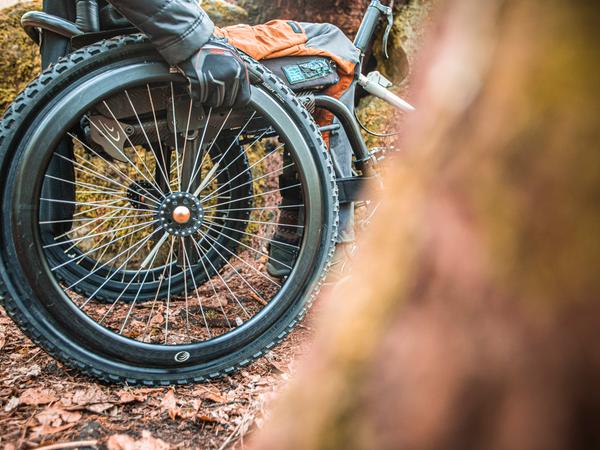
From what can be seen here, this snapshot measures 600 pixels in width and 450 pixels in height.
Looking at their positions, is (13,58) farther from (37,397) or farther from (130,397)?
(130,397)

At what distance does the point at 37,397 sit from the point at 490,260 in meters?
1.36

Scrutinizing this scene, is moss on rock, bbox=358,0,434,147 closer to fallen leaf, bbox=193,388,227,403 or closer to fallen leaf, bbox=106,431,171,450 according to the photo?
fallen leaf, bbox=193,388,227,403

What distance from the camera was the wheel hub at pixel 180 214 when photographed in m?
1.42

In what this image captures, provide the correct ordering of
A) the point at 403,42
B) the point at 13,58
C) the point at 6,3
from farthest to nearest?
the point at 403,42 < the point at 6,3 < the point at 13,58

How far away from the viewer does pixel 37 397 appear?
127 centimetres

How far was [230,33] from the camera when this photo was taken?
1694 mm

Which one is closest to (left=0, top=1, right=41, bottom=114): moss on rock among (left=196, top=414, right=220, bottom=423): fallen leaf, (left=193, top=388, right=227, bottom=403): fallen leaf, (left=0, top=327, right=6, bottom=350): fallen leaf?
(left=0, top=327, right=6, bottom=350): fallen leaf

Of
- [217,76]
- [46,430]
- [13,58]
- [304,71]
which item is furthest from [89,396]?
[13,58]

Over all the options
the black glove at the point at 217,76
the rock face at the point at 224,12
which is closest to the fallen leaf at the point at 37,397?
the black glove at the point at 217,76

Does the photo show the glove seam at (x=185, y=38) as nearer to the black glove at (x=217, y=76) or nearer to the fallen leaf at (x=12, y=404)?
the black glove at (x=217, y=76)

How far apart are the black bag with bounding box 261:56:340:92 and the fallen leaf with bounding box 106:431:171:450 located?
51.7 inches

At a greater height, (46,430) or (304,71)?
(304,71)

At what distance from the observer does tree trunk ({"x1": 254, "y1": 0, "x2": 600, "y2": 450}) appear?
0.34 m

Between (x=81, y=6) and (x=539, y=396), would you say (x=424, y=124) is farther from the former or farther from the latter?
(x=81, y=6)
